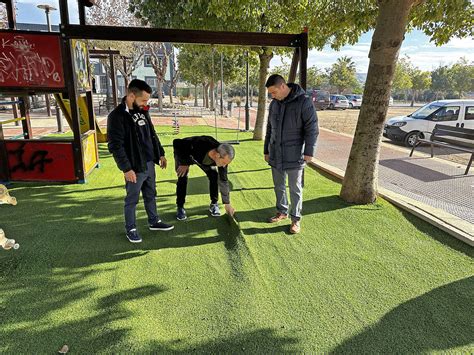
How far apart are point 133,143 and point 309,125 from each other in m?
1.99

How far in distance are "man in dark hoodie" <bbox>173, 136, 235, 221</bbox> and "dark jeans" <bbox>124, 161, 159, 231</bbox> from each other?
46cm

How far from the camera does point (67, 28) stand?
5.28 metres

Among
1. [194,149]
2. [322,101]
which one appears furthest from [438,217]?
[322,101]

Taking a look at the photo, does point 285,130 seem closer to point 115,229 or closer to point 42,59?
point 115,229

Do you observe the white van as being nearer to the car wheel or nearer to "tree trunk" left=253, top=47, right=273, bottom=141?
the car wheel

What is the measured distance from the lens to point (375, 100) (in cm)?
484

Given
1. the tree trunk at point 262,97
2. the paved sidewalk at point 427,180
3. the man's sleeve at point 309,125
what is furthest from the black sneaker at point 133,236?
the tree trunk at point 262,97

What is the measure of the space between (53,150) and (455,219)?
641 centimetres

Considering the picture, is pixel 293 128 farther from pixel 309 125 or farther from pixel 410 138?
pixel 410 138

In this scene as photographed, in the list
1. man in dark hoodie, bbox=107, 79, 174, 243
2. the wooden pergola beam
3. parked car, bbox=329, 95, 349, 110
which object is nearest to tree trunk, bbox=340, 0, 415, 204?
the wooden pergola beam

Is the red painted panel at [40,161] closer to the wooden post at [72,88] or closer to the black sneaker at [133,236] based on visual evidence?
the wooden post at [72,88]

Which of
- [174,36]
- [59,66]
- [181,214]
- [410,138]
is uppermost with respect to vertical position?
[174,36]

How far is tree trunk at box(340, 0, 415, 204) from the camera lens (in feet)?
15.0

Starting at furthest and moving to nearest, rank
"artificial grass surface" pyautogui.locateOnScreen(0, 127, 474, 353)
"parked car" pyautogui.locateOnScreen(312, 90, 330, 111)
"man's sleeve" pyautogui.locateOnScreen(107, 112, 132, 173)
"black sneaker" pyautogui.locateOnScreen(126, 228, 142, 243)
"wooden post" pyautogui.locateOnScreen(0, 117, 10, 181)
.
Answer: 1. "parked car" pyautogui.locateOnScreen(312, 90, 330, 111)
2. "wooden post" pyautogui.locateOnScreen(0, 117, 10, 181)
3. "black sneaker" pyautogui.locateOnScreen(126, 228, 142, 243)
4. "man's sleeve" pyautogui.locateOnScreen(107, 112, 132, 173)
5. "artificial grass surface" pyautogui.locateOnScreen(0, 127, 474, 353)
